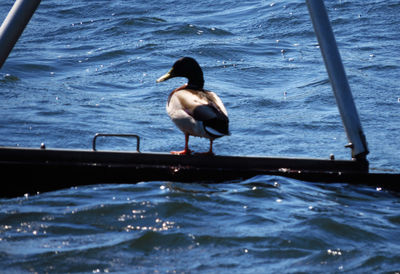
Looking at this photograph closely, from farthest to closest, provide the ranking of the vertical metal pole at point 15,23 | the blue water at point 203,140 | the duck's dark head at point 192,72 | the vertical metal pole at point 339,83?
1. the duck's dark head at point 192,72
2. the vertical metal pole at point 339,83
3. the vertical metal pole at point 15,23
4. the blue water at point 203,140

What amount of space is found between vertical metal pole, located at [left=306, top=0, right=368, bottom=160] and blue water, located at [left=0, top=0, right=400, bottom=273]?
0.43 m

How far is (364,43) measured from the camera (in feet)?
50.9

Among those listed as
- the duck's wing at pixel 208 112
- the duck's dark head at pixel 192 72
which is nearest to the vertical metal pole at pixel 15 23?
the duck's wing at pixel 208 112

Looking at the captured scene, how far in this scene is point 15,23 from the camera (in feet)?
19.7

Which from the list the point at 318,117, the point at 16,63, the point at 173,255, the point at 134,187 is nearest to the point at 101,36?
the point at 16,63

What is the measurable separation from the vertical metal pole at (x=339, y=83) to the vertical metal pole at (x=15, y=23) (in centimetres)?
220

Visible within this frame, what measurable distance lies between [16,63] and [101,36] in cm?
286

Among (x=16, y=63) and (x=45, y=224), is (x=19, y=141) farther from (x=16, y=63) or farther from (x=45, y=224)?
(x=16, y=63)

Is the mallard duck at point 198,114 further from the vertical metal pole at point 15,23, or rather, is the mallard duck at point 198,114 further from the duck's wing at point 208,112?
the vertical metal pole at point 15,23

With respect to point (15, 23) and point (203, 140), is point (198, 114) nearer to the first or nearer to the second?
point (15, 23)

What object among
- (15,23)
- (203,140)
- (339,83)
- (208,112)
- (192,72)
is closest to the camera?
(15,23)

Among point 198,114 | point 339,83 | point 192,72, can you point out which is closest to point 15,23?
point 198,114

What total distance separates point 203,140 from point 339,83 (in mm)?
3762

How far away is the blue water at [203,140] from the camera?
17.6 ft
